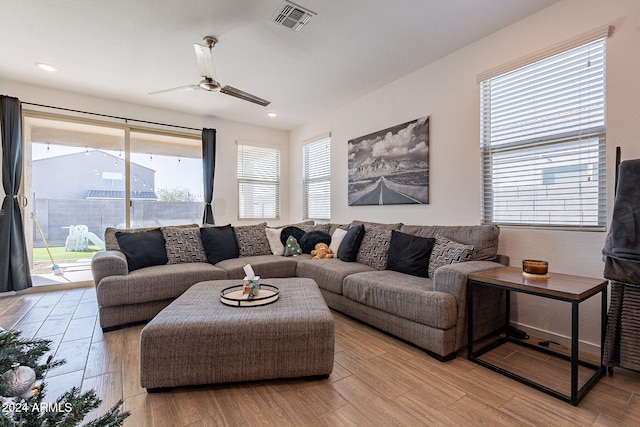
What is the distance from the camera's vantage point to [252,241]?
3832 millimetres

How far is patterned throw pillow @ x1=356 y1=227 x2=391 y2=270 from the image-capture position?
9.82ft

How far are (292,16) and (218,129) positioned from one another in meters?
3.06

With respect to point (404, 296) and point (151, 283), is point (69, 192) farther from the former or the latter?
point (404, 296)

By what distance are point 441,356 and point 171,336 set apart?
1.72 metres

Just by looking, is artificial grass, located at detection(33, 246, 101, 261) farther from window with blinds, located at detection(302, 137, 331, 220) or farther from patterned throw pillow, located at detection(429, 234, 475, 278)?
patterned throw pillow, located at detection(429, 234, 475, 278)

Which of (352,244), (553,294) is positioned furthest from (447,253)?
(352,244)

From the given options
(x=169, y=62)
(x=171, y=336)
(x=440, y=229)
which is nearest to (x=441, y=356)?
(x=440, y=229)

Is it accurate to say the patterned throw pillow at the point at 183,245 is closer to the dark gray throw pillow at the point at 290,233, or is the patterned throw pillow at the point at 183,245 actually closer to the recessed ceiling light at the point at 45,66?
the dark gray throw pillow at the point at 290,233

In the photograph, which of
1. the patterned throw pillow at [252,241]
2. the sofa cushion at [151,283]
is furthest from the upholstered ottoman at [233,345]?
the patterned throw pillow at [252,241]

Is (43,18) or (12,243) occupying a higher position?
(43,18)

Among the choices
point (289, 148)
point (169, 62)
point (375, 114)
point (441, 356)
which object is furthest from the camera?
point (289, 148)

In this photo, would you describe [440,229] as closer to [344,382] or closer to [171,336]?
[344,382]

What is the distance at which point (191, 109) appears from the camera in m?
4.48

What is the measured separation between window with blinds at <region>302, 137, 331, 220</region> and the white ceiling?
117cm
